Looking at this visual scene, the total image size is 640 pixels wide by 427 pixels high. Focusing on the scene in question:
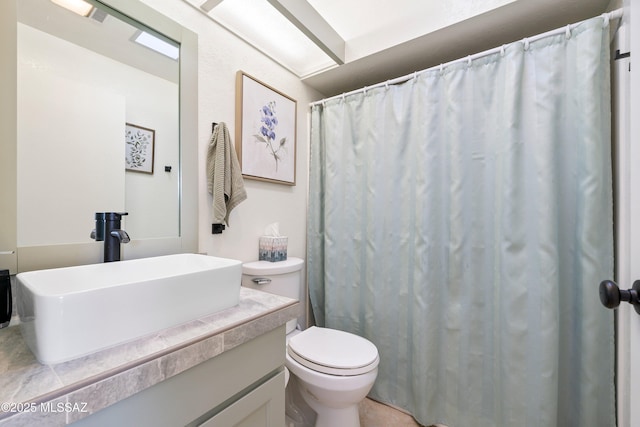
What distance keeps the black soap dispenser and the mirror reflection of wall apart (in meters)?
0.14

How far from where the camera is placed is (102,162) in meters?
0.96

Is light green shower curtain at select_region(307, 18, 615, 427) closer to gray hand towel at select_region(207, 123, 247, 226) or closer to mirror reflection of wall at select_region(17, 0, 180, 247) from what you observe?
gray hand towel at select_region(207, 123, 247, 226)

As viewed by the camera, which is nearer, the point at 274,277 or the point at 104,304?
the point at 104,304

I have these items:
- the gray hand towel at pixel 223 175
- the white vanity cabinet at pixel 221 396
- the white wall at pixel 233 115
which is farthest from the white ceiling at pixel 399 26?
the white vanity cabinet at pixel 221 396

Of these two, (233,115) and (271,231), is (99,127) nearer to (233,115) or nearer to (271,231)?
(233,115)

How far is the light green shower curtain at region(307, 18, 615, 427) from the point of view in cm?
108

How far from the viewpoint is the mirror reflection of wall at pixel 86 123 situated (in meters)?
0.81

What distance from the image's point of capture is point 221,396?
63cm

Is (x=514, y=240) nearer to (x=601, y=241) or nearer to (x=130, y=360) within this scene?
(x=601, y=241)

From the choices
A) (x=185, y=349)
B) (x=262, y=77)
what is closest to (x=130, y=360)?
(x=185, y=349)

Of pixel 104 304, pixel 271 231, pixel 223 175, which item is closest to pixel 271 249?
pixel 271 231

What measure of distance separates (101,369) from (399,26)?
184 cm

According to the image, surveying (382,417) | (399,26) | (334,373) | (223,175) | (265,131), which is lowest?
(382,417)

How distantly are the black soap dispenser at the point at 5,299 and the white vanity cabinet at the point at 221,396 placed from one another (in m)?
0.46
